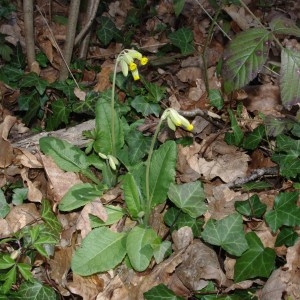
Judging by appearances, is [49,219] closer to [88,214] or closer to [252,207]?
[88,214]

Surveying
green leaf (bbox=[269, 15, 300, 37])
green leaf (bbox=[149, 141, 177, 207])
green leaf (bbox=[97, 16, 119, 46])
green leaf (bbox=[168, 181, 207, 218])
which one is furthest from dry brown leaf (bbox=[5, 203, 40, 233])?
green leaf (bbox=[97, 16, 119, 46])

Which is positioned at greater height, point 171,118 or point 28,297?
point 171,118

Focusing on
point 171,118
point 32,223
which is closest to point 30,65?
point 32,223

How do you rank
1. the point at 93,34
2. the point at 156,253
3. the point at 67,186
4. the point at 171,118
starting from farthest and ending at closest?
1. the point at 93,34
2. the point at 67,186
3. the point at 156,253
4. the point at 171,118

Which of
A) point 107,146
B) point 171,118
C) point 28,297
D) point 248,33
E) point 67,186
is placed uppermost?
point 248,33

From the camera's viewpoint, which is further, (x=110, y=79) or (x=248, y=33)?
(x=110, y=79)

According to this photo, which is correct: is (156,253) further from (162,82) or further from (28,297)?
(162,82)

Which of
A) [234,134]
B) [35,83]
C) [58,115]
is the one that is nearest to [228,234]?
[234,134]
